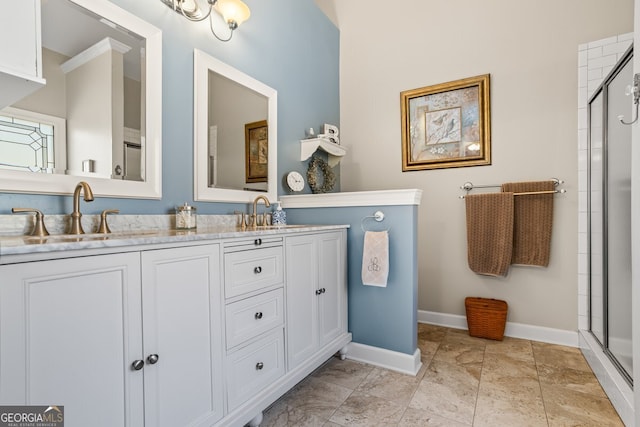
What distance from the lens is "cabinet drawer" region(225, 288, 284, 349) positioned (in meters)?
1.24

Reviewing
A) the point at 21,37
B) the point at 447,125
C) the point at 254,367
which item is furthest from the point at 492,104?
the point at 21,37

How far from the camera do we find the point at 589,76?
7.28ft

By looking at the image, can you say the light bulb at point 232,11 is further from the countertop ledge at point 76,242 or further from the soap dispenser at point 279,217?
the countertop ledge at point 76,242

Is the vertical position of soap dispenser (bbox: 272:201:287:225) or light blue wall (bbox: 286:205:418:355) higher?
soap dispenser (bbox: 272:201:287:225)

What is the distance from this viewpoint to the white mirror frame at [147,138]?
1.17 m

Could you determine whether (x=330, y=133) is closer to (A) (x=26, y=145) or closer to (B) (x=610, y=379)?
(A) (x=26, y=145)

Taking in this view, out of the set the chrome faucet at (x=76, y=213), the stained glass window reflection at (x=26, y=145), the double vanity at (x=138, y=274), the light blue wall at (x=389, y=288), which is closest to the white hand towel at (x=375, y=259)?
the light blue wall at (x=389, y=288)

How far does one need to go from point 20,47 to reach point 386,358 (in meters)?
2.22

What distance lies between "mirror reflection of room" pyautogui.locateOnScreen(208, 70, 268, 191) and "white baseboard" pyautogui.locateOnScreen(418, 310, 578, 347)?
1.93 meters

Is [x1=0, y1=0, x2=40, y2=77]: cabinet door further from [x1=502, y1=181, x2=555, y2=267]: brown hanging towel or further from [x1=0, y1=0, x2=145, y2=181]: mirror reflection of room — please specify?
[x1=502, y1=181, x2=555, y2=267]: brown hanging towel

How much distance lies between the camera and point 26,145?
110 cm

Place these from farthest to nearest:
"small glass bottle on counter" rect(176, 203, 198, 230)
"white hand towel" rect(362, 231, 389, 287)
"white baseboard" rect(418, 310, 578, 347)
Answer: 1. "white baseboard" rect(418, 310, 578, 347)
2. "white hand towel" rect(362, 231, 389, 287)
3. "small glass bottle on counter" rect(176, 203, 198, 230)

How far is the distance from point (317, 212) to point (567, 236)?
190 cm

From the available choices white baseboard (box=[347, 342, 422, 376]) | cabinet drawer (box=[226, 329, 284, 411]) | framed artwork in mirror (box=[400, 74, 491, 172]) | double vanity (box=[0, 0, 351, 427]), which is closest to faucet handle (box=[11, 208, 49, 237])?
double vanity (box=[0, 0, 351, 427])
